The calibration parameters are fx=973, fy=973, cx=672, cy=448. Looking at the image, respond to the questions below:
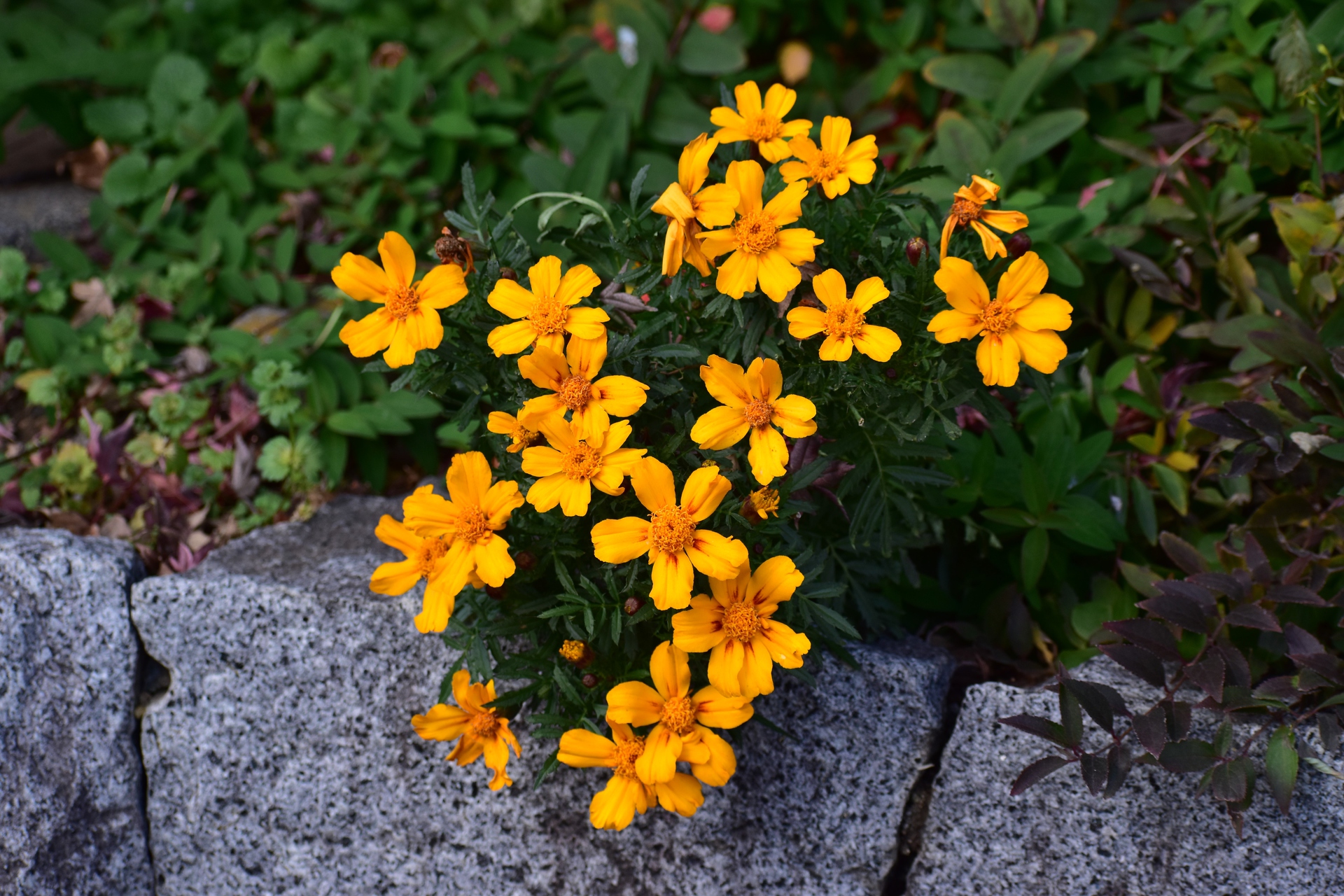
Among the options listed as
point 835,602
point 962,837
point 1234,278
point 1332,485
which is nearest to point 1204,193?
point 1234,278

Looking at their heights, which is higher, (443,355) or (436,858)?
(443,355)

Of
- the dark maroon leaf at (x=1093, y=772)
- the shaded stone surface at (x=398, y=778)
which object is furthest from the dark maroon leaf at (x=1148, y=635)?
the shaded stone surface at (x=398, y=778)

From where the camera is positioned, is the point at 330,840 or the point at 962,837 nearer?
the point at 962,837

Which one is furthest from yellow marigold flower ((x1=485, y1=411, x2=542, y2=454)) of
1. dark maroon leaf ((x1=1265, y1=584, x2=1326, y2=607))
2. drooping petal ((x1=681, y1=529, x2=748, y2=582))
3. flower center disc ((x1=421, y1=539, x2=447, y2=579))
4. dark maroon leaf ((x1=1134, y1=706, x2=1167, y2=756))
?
dark maroon leaf ((x1=1265, y1=584, x2=1326, y2=607))

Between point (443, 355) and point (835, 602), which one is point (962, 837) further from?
point (443, 355)

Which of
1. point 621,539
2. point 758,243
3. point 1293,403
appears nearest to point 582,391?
point 621,539

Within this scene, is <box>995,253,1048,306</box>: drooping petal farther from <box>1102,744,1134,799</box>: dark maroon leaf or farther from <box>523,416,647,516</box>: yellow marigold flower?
<box>1102,744,1134,799</box>: dark maroon leaf
